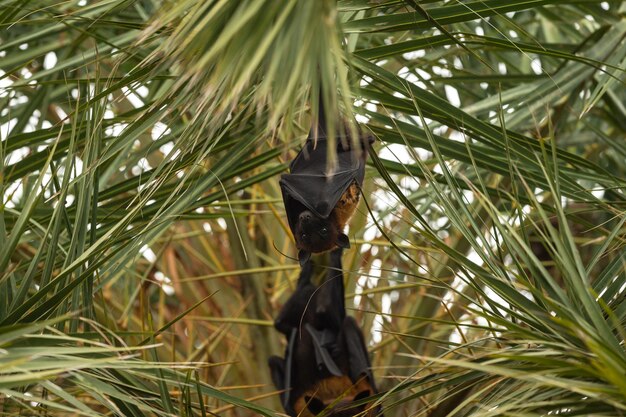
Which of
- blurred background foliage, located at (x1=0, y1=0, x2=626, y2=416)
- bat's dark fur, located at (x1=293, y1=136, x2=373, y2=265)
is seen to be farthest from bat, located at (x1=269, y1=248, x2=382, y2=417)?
bat's dark fur, located at (x1=293, y1=136, x2=373, y2=265)

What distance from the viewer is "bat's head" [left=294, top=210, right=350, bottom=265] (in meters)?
1.45

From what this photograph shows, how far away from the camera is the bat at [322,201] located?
4.76ft

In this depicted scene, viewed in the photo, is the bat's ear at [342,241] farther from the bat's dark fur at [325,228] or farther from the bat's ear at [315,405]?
the bat's ear at [315,405]

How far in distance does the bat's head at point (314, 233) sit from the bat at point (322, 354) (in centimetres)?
42

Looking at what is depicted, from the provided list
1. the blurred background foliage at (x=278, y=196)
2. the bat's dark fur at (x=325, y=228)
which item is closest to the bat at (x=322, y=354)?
the blurred background foliage at (x=278, y=196)

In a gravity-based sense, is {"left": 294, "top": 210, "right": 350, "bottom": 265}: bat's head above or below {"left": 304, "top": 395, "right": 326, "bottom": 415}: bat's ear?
above

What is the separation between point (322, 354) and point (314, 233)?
0.50 m

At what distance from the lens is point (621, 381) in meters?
1.05

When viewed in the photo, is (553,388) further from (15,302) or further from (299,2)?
(15,302)

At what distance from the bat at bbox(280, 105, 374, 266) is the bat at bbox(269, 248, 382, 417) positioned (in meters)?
0.39

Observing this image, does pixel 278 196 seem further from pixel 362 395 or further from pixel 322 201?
pixel 322 201

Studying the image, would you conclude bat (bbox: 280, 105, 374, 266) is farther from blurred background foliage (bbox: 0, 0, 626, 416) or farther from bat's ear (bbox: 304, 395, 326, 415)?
Result: bat's ear (bbox: 304, 395, 326, 415)

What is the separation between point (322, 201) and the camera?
1460mm

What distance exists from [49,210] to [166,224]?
34 centimetres
